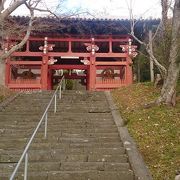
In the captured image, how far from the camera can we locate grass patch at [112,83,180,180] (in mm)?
8377

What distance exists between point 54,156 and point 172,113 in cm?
439

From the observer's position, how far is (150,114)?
39.6ft

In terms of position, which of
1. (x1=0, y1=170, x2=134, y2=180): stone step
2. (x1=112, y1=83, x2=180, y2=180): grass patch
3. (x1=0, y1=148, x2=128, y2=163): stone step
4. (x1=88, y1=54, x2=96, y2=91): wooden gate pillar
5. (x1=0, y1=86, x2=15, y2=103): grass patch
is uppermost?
(x1=88, y1=54, x2=96, y2=91): wooden gate pillar

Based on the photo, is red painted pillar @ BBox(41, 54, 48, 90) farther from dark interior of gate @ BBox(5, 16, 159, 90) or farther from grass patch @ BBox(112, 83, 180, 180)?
grass patch @ BBox(112, 83, 180, 180)

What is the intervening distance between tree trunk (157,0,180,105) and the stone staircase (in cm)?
196

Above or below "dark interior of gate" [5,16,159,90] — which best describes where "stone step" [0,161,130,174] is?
below

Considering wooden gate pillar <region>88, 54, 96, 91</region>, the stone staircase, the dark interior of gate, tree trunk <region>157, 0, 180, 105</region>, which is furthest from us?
the dark interior of gate

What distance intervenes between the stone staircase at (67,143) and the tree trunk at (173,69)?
77.2 inches

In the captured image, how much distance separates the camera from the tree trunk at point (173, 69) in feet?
41.9

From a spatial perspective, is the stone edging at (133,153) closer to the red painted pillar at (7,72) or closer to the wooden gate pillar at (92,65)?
the wooden gate pillar at (92,65)

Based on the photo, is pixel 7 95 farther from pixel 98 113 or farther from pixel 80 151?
pixel 80 151

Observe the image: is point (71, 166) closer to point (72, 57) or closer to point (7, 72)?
point (7, 72)

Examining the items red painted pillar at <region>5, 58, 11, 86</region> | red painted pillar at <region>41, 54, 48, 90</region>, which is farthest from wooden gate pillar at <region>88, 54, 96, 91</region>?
red painted pillar at <region>5, 58, 11, 86</region>

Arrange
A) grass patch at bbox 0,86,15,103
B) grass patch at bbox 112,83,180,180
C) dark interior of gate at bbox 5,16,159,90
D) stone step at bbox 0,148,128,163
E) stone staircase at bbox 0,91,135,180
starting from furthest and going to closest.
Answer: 1. dark interior of gate at bbox 5,16,159,90
2. grass patch at bbox 0,86,15,103
3. stone step at bbox 0,148,128,163
4. grass patch at bbox 112,83,180,180
5. stone staircase at bbox 0,91,135,180
